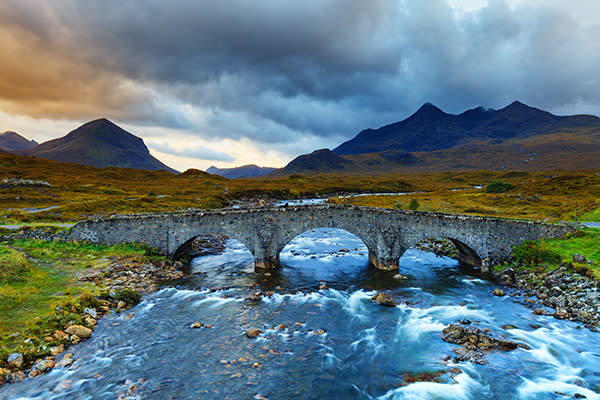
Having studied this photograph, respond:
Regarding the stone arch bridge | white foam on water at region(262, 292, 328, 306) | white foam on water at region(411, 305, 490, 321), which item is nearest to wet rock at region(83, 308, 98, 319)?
white foam on water at region(262, 292, 328, 306)

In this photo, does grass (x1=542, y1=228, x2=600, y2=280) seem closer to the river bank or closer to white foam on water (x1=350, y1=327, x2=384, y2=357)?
white foam on water (x1=350, y1=327, x2=384, y2=357)

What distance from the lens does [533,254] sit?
82.6 ft

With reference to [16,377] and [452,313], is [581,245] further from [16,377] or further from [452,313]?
[16,377]

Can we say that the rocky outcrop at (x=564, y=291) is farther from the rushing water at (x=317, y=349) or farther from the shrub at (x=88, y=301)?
the shrub at (x=88, y=301)

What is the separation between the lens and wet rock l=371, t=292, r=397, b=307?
20966 millimetres

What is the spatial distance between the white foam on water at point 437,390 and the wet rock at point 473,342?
5.87ft

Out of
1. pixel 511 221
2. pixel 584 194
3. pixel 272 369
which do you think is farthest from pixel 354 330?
pixel 584 194

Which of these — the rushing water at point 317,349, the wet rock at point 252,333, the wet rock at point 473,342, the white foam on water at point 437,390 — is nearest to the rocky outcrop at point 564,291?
the rushing water at point 317,349

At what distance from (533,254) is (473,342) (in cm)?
1441

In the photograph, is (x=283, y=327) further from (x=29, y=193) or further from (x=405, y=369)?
(x=29, y=193)

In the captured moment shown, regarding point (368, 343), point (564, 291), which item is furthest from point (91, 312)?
point (564, 291)

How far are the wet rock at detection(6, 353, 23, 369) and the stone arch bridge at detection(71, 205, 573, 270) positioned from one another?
51.4 feet

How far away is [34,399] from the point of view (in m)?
11.1

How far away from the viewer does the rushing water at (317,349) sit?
12.5m
